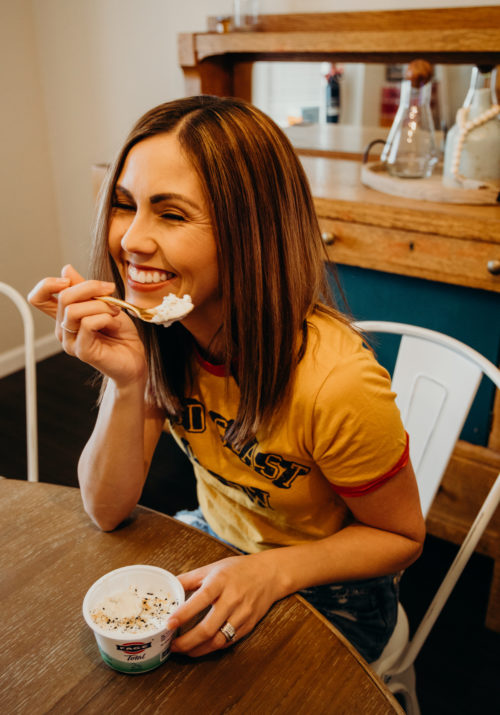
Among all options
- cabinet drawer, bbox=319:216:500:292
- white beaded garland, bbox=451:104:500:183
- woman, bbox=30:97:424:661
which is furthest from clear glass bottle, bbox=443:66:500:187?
woman, bbox=30:97:424:661

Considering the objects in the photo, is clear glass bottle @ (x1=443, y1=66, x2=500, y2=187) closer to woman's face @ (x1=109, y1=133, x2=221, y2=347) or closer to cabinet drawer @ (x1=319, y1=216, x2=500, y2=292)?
cabinet drawer @ (x1=319, y1=216, x2=500, y2=292)

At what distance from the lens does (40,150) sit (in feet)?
9.90

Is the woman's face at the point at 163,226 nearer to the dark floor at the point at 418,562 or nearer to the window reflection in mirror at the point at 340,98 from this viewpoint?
the dark floor at the point at 418,562

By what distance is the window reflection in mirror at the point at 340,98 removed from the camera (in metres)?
1.99

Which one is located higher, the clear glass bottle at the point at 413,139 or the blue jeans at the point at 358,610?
the clear glass bottle at the point at 413,139

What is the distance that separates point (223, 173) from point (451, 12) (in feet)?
4.79

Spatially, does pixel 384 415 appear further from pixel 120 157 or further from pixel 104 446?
pixel 120 157

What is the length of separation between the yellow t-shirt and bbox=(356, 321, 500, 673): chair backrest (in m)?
0.24

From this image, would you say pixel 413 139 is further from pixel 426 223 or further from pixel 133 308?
pixel 133 308

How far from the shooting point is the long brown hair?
→ 810 millimetres

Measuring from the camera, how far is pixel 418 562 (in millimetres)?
1874

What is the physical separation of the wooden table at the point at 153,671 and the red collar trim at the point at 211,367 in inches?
10.0

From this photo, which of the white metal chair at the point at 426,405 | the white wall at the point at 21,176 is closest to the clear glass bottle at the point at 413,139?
the white metal chair at the point at 426,405

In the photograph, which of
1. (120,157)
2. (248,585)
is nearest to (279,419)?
(248,585)
